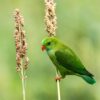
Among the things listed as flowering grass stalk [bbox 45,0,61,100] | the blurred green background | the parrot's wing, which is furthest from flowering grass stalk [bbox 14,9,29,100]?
the blurred green background

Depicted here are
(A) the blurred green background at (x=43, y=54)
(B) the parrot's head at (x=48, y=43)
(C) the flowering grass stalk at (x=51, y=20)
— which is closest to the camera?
(C) the flowering grass stalk at (x=51, y=20)

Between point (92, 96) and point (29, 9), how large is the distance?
2.45 ft

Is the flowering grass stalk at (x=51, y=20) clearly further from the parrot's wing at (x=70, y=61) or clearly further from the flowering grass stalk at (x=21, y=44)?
the parrot's wing at (x=70, y=61)

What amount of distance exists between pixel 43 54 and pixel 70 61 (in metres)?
1.32

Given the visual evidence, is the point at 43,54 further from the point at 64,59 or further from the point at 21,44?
the point at 21,44

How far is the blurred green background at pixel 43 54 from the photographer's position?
348 centimetres

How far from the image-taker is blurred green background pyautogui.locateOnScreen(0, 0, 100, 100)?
137 inches

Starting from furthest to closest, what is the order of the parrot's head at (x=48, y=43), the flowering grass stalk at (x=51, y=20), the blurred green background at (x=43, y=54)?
the blurred green background at (x=43, y=54) < the parrot's head at (x=48, y=43) < the flowering grass stalk at (x=51, y=20)

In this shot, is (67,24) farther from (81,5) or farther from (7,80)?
(7,80)

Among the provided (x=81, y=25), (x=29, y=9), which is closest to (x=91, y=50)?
(x=81, y=25)

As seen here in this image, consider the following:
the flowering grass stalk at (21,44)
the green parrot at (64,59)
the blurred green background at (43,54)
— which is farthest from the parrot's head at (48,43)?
the blurred green background at (43,54)

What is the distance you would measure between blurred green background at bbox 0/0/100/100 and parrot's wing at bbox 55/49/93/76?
96cm

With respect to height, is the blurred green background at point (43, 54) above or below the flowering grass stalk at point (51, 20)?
above

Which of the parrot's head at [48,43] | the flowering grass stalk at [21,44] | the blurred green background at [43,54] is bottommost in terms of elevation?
the flowering grass stalk at [21,44]
